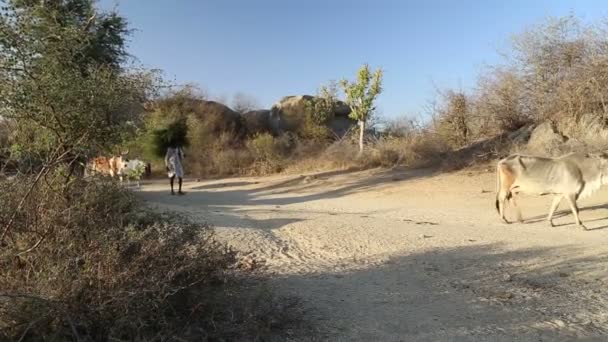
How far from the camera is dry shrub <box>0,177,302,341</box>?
3.98m

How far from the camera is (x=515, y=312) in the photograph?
18.6ft

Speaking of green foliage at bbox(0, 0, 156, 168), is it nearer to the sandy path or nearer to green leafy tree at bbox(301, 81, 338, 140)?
the sandy path

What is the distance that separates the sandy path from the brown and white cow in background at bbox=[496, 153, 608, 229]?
2.09 feet

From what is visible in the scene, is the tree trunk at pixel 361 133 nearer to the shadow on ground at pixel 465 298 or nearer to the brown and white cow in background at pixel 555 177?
the brown and white cow in background at pixel 555 177

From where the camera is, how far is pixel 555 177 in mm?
11531

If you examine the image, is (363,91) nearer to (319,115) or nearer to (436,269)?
(319,115)

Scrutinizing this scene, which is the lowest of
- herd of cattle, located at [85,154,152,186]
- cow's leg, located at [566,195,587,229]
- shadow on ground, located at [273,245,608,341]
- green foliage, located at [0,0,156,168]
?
shadow on ground, located at [273,245,608,341]

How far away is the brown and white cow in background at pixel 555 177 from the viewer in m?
11.4

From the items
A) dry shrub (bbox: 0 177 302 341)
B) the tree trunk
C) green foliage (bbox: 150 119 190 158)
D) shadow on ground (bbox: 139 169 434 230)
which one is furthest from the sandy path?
the tree trunk

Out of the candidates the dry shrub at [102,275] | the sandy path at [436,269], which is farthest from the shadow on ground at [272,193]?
the dry shrub at [102,275]

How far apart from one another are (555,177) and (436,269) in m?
5.44

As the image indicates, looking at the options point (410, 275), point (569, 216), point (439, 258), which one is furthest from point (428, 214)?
point (410, 275)

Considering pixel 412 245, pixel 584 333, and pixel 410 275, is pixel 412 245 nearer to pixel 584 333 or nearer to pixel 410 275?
pixel 410 275

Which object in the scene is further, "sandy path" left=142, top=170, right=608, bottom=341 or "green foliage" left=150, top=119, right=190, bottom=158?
"green foliage" left=150, top=119, right=190, bottom=158
